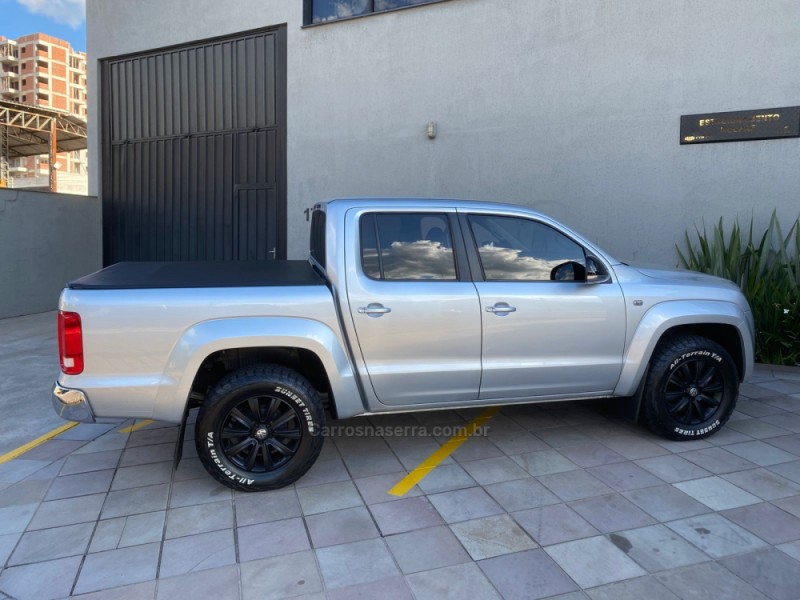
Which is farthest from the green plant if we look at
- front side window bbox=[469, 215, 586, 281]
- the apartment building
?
the apartment building

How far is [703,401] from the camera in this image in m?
4.39

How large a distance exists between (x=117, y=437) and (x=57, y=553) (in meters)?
1.69

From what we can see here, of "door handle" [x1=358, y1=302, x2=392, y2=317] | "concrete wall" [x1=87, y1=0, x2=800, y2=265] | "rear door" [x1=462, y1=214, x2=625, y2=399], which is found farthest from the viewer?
"concrete wall" [x1=87, y1=0, x2=800, y2=265]

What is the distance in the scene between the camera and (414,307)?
368 centimetres

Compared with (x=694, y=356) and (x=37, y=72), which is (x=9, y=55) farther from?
(x=694, y=356)

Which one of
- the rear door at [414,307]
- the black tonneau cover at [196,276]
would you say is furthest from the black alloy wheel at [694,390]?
the black tonneau cover at [196,276]

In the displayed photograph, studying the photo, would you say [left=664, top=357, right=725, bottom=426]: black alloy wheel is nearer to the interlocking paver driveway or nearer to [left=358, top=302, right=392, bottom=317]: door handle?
the interlocking paver driveway

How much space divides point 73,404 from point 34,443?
1639 millimetres

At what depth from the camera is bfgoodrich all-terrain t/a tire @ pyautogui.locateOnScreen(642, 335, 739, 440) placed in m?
4.22

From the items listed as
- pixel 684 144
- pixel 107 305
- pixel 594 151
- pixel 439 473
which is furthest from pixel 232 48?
pixel 439 473

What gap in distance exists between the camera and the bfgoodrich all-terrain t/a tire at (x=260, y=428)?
342cm

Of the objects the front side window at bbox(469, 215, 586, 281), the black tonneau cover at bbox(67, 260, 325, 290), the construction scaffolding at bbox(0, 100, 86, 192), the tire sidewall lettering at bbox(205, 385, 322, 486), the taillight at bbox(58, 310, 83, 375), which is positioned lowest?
the tire sidewall lettering at bbox(205, 385, 322, 486)

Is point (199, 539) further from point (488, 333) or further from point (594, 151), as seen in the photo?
point (594, 151)

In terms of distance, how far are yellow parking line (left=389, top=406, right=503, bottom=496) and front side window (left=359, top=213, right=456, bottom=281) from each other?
1317mm
